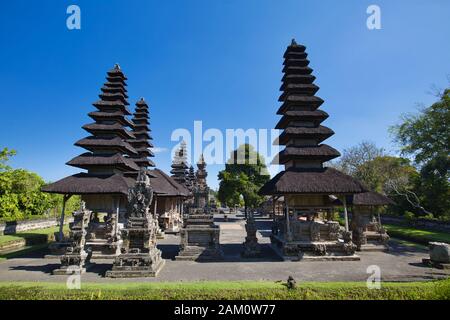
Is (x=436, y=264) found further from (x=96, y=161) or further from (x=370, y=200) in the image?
(x=96, y=161)

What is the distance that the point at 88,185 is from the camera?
16.5 metres

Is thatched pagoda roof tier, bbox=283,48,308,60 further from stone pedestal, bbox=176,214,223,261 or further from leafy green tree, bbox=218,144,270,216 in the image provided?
leafy green tree, bbox=218,144,270,216

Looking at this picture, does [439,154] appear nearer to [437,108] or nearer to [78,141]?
[437,108]

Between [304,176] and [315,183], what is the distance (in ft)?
2.92

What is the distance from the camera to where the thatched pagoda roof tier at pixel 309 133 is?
16.6 m

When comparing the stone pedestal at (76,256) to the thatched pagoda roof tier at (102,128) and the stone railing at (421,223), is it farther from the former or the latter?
the stone railing at (421,223)

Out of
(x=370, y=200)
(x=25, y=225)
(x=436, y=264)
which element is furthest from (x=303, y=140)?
(x=25, y=225)

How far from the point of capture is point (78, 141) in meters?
18.5

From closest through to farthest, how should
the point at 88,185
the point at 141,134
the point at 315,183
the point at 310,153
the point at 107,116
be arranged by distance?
the point at 315,183 → the point at 310,153 → the point at 88,185 → the point at 107,116 → the point at 141,134

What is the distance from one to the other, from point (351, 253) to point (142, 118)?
27099 mm

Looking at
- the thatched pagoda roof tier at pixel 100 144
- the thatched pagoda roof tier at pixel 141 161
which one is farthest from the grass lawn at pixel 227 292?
the thatched pagoda roof tier at pixel 141 161

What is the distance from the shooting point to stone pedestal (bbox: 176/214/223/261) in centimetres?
1487

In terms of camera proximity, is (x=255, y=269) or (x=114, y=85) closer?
(x=255, y=269)
